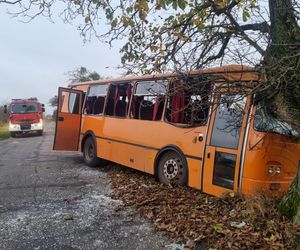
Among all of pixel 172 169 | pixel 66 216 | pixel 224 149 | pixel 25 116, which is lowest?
pixel 66 216

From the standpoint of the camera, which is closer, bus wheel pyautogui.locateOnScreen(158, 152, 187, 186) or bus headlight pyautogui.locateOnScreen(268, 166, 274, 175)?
bus headlight pyautogui.locateOnScreen(268, 166, 274, 175)

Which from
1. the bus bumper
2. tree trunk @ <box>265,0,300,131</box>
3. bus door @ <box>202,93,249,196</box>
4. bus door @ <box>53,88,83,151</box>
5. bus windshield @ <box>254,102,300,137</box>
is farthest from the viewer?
bus door @ <box>53,88,83,151</box>

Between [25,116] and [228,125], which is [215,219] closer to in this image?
[228,125]

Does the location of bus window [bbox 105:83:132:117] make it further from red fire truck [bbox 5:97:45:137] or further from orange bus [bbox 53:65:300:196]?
red fire truck [bbox 5:97:45:137]

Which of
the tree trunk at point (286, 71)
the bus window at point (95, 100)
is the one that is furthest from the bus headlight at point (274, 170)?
the bus window at point (95, 100)

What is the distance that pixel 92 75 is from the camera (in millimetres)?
58375

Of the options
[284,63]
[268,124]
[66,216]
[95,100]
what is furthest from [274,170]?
[95,100]

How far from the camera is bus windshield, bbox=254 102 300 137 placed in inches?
242

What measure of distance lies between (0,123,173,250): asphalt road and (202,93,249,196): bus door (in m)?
1.56

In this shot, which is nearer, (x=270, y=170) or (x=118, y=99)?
(x=270, y=170)

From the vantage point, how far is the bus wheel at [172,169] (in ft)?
26.2

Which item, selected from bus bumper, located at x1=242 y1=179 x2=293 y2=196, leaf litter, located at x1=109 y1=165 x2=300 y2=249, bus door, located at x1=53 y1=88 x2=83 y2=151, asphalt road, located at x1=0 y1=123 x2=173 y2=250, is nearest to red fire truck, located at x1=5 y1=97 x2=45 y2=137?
bus door, located at x1=53 y1=88 x2=83 y2=151

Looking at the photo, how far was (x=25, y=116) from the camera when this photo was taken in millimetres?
27266

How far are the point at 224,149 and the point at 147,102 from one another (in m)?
2.91
